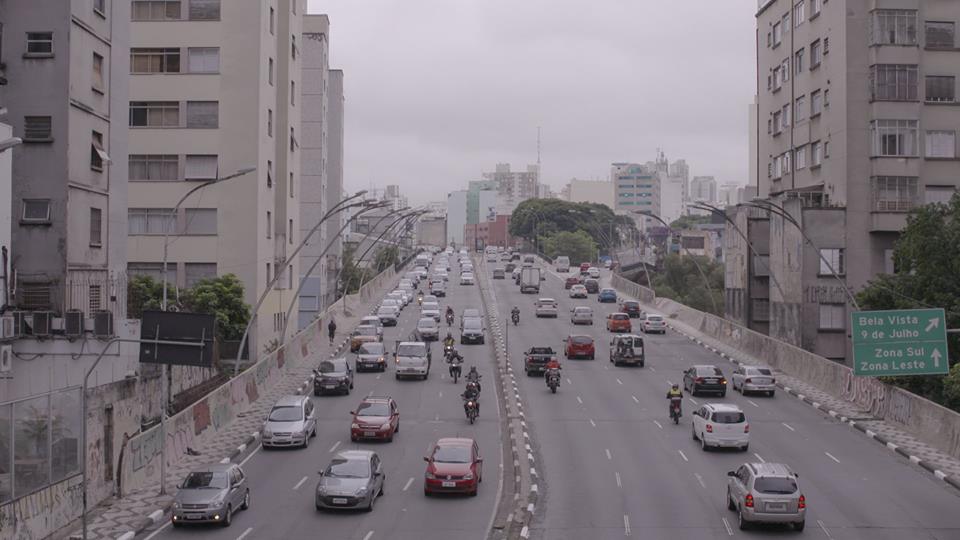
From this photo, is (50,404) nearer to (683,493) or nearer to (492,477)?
(492,477)

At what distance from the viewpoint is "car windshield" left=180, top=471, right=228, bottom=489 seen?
85.4 ft

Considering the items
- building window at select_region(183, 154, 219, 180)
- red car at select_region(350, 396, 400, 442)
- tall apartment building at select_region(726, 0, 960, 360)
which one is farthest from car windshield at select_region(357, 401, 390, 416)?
tall apartment building at select_region(726, 0, 960, 360)

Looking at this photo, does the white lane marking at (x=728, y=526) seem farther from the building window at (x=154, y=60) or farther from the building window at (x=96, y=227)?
the building window at (x=154, y=60)

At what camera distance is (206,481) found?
26203 millimetres

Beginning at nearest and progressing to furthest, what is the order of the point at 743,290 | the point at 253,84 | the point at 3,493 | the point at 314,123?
the point at 3,493 → the point at 253,84 → the point at 743,290 → the point at 314,123

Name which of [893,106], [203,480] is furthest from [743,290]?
[203,480]

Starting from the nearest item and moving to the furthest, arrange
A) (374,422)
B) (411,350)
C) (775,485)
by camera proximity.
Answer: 1. (775,485)
2. (374,422)
3. (411,350)

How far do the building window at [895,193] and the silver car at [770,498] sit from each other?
4167cm

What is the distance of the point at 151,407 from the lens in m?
38.0

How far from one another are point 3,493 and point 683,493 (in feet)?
56.4

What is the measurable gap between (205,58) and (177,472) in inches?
1373

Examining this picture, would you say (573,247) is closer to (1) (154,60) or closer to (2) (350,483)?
(1) (154,60)

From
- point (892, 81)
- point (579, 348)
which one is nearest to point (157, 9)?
point (579, 348)

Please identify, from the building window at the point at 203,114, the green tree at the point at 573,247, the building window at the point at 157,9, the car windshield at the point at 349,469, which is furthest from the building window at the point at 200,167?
the green tree at the point at 573,247
